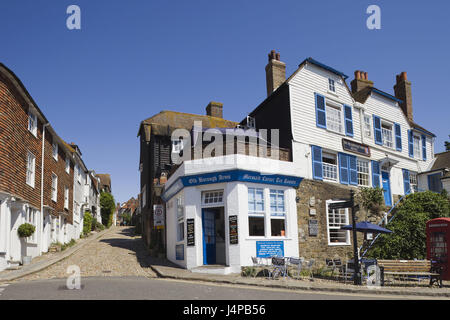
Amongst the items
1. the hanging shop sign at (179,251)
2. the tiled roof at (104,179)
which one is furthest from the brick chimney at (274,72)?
the tiled roof at (104,179)

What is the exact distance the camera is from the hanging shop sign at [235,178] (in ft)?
51.5

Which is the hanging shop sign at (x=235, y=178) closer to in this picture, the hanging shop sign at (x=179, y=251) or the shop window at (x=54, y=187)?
the hanging shop sign at (x=179, y=251)

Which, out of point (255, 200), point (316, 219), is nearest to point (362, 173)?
point (316, 219)

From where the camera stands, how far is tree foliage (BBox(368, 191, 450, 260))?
59.2 ft

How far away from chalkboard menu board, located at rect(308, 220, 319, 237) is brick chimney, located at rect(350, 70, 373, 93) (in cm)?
1089

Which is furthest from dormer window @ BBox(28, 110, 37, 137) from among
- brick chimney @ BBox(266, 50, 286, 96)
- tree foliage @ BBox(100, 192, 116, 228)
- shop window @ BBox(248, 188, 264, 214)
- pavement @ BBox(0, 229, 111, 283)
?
tree foliage @ BBox(100, 192, 116, 228)

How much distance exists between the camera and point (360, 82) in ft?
81.8

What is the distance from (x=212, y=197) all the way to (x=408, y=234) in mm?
9386

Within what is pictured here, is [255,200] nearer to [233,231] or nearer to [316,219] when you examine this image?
[233,231]

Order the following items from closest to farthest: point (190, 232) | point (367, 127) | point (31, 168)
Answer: point (190, 232) → point (31, 168) → point (367, 127)

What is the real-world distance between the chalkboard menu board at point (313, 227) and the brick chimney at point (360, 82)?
1089 cm

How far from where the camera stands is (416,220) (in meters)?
18.6
